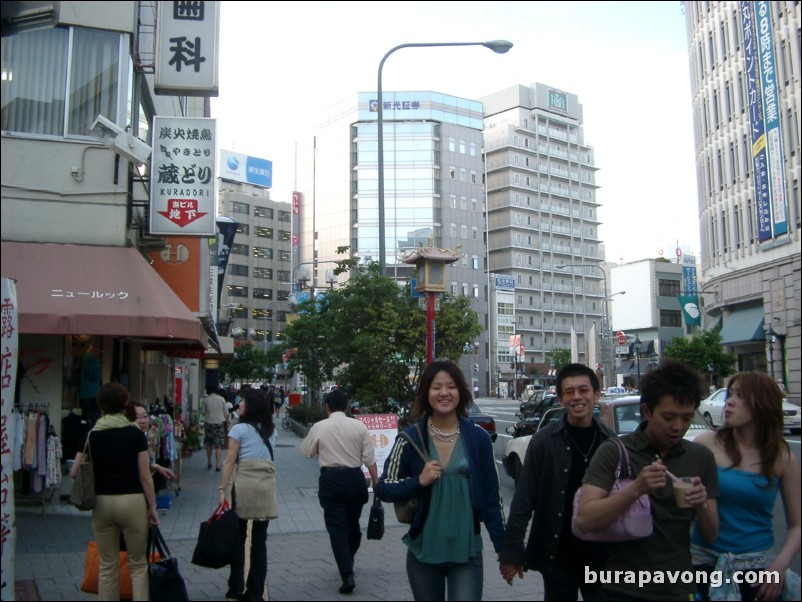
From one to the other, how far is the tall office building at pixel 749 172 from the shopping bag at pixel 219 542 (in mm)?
28105

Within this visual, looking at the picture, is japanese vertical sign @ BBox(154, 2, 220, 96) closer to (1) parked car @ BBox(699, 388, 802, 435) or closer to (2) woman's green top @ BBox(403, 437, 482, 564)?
(2) woman's green top @ BBox(403, 437, 482, 564)

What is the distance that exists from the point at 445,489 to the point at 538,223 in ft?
323

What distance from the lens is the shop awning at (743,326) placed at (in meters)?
39.7

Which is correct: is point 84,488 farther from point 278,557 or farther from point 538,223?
point 538,223

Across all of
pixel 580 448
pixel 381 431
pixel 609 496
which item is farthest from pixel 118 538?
pixel 381 431

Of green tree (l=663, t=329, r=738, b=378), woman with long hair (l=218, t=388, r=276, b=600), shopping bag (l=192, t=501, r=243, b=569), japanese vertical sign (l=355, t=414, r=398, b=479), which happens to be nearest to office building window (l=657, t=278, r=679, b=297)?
green tree (l=663, t=329, r=738, b=378)

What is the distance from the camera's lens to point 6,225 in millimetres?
11156

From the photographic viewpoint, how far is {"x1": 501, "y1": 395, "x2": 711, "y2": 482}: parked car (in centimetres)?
1103

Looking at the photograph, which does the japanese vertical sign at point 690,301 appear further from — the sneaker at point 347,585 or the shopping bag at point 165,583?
the shopping bag at point 165,583

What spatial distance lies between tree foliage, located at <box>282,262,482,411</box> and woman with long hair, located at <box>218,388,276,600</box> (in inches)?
368

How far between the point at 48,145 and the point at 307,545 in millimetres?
7099

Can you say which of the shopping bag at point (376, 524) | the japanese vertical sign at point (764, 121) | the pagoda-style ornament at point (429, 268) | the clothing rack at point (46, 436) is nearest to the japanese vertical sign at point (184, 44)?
the pagoda-style ornament at point (429, 268)

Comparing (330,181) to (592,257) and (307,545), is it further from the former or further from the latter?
(307,545)

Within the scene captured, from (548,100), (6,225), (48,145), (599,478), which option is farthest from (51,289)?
(548,100)
